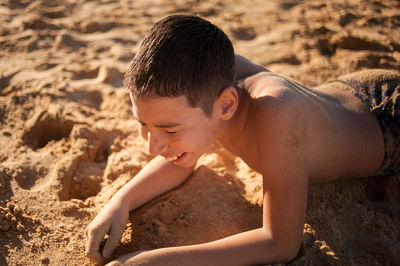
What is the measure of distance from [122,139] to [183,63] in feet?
3.48

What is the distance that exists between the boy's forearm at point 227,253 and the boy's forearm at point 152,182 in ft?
1.26

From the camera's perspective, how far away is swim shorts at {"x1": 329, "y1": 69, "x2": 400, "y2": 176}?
1896mm

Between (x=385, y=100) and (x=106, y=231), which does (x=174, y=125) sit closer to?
(x=106, y=231)

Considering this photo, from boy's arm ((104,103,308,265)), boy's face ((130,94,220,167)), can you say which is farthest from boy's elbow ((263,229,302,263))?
boy's face ((130,94,220,167))

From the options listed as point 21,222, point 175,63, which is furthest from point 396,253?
point 21,222

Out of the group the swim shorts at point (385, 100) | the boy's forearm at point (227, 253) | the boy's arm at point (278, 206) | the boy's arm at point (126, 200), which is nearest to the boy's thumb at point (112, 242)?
the boy's arm at point (126, 200)

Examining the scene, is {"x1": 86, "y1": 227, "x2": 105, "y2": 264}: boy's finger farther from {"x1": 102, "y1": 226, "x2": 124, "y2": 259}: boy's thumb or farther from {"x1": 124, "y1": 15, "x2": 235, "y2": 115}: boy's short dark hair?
{"x1": 124, "y1": 15, "x2": 235, "y2": 115}: boy's short dark hair

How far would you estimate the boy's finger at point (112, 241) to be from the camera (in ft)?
5.00

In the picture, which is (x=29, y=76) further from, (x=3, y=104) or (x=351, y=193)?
(x=351, y=193)

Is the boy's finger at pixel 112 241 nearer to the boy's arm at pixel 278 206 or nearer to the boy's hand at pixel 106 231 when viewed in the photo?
the boy's hand at pixel 106 231

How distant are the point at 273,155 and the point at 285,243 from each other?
374 mm

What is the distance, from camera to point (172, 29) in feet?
4.66

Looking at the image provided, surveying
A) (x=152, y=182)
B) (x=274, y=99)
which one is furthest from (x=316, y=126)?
(x=152, y=182)

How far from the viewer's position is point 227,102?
1.55m
